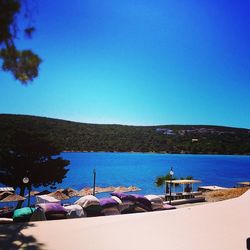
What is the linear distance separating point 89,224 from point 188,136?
146 m

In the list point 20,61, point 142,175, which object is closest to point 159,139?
point 142,175

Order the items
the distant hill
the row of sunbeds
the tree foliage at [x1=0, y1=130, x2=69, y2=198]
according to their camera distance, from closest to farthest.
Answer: the row of sunbeds, the tree foliage at [x1=0, y1=130, x2=69, y2=198], the distant hill

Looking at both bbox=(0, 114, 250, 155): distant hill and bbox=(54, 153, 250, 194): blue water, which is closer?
bbox=(54, 153, 250, 194): blue water

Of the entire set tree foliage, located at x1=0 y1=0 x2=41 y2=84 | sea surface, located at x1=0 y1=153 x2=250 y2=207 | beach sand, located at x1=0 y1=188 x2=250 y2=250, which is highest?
tree foliage, located at x1=0 y1=0 x2=41 y2=84

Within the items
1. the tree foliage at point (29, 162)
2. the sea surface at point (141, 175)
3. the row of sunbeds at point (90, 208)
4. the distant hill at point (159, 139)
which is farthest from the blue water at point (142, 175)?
the row of sunbeds at point (90, 208)

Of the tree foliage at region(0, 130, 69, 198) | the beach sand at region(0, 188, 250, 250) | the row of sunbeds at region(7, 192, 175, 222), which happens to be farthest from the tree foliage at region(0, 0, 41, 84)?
the tree foliage at region(0, 130, 69, 198)

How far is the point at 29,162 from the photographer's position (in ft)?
96.6

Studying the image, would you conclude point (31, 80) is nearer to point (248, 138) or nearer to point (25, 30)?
point (25, 30)

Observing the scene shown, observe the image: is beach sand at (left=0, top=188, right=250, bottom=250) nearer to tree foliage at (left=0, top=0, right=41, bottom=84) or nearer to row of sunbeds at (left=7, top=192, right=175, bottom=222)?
row of sunbeds at (left=7, top=192, right=175, bottom=222)

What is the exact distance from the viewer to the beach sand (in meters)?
7.07

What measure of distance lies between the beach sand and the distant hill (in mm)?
120912

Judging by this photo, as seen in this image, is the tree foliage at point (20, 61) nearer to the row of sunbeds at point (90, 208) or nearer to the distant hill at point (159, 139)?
the row of sunbeds at point (90, 208)

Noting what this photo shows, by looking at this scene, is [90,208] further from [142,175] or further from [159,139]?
[159,139]

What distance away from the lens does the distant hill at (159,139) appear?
139875 millimetres
